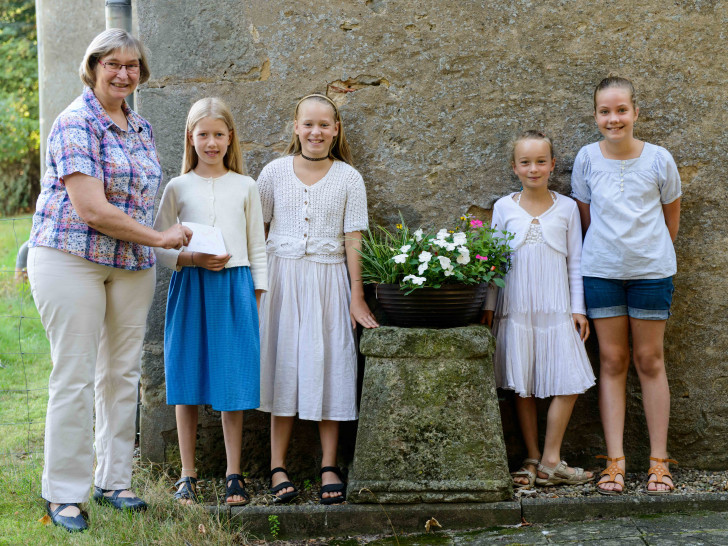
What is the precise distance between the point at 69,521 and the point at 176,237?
46.3 inches

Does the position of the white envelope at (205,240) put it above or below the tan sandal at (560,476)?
above

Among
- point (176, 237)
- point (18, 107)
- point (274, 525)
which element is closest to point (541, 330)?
point (274, 525)

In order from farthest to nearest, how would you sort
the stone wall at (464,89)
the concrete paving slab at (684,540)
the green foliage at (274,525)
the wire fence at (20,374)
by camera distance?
1. the wire fence at (20,374)
2. the stone wall at (464,89)
3. the green foliage at (274,525)
4. the concrete paving slab at (684,540)

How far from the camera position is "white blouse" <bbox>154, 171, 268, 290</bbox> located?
3.24m

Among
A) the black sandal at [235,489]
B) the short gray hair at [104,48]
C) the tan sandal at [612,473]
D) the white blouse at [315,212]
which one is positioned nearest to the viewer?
the short gray hair at [104,48]

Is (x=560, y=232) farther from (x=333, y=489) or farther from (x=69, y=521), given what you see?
(x=69, y=521)

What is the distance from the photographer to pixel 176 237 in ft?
9.74

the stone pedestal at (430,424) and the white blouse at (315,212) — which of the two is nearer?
the stone pedestal at (430,424)

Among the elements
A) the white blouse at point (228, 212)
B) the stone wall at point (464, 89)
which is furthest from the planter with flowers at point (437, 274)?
the white blouse at point (228, 212)

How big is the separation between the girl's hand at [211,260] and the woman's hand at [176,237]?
124mm

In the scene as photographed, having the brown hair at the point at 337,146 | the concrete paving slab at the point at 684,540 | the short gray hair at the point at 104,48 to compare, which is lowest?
the concrete paving slab at the point at 684,540

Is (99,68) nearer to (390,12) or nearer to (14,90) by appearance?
(390,12)

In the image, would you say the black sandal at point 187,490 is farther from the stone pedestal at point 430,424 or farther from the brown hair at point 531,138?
the brown hair at point 531,138

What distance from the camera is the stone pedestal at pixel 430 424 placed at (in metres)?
3.10
